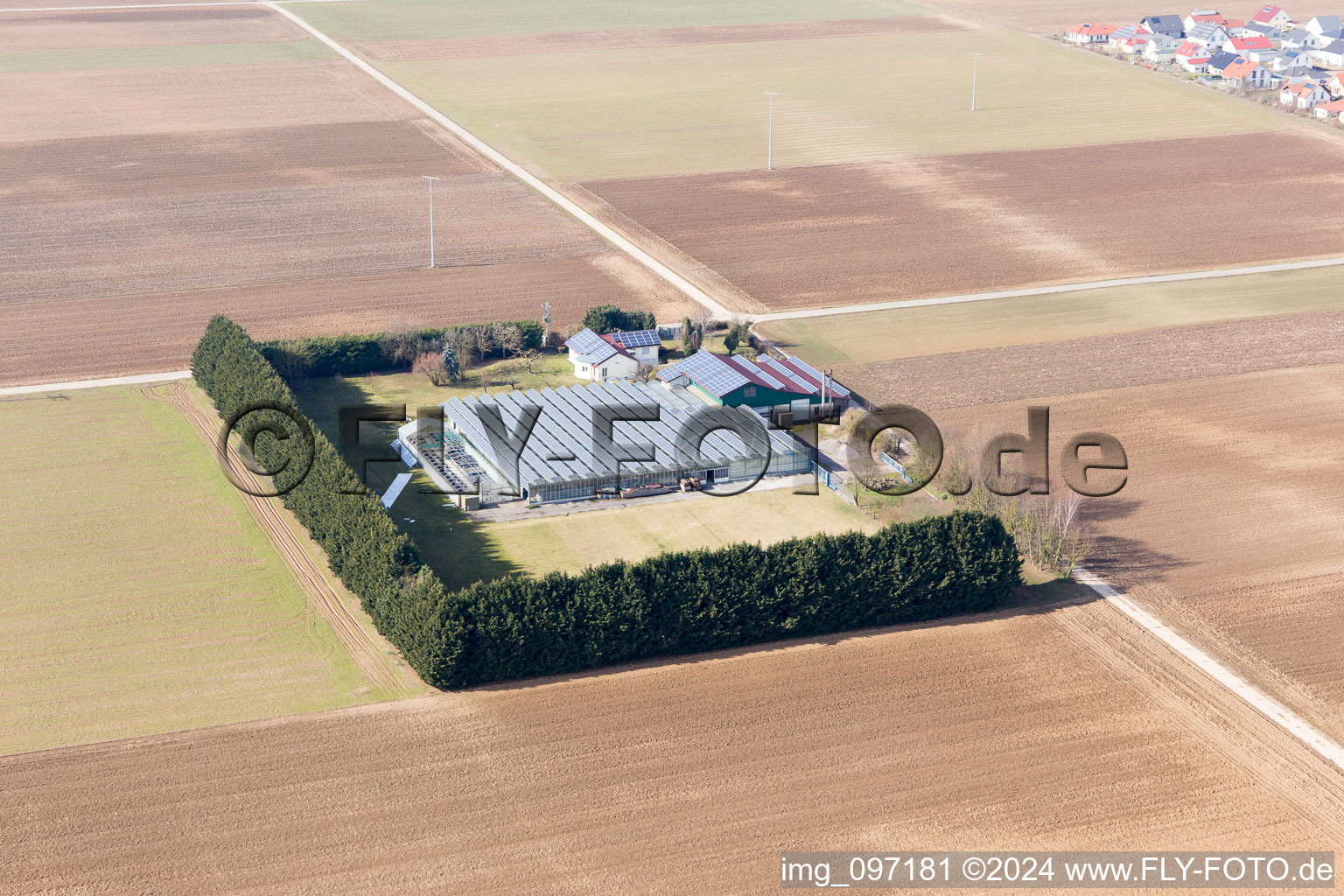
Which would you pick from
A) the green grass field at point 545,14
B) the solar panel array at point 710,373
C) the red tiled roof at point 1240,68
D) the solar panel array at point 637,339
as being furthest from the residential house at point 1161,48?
the solar panel array at point 710,373

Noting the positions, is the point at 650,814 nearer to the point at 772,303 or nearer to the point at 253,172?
the point at 772,303

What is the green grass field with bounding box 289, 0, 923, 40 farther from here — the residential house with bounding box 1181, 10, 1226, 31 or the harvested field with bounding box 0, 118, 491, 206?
the harvested field with bounding box 0, 118, 491, 206

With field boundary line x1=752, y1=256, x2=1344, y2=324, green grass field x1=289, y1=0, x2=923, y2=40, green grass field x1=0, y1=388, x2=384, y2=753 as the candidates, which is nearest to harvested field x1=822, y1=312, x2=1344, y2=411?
field boundary line x1=752, y1=256, x2=1344, y2=324

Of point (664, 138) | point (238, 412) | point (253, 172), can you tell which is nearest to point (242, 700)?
point (238, 412)

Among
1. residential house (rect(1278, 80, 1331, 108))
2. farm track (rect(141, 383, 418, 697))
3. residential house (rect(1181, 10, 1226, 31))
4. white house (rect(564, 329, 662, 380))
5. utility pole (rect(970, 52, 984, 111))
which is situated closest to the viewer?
farm track (rect(141, 383, 418, 697))

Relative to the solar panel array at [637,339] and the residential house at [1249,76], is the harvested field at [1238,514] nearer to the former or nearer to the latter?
the solar panel array at [637,339]
